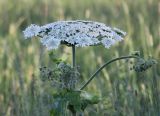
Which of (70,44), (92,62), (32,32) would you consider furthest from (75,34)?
(92,62)

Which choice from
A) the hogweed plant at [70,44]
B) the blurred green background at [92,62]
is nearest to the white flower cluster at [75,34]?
the hogweed plant at [70,44]

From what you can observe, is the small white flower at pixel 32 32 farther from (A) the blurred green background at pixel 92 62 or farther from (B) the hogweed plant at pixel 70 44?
(A) the blurred green background at pixel 92 62

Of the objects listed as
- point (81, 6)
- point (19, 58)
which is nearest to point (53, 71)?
point (19, 58)

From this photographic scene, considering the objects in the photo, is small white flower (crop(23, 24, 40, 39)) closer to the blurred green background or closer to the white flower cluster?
the white flower cluster

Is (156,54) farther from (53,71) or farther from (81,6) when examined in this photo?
(81,6)

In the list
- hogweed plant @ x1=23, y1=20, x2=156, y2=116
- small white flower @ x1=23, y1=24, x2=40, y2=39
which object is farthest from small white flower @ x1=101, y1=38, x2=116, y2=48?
small white flower @ x1=23, y1=24, x2=40, y2=39

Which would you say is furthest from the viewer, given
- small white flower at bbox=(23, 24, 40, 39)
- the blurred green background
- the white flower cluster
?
the blurred green background

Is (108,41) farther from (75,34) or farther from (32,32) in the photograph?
(32,32)

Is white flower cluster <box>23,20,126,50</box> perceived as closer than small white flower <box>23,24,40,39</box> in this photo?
Yes
